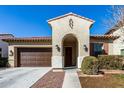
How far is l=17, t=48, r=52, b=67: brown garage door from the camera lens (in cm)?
2484

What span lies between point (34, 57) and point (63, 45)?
12.8ft

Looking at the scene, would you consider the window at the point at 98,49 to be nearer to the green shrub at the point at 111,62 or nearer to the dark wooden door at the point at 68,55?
the dark wooden door at the point at 68,55

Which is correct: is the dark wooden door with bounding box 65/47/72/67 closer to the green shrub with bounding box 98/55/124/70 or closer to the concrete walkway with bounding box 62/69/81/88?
the green shrub with bounding box 98/55/124/70

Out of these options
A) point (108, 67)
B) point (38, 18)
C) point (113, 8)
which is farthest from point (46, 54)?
point (113, 8)

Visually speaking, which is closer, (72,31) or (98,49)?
(72,31)


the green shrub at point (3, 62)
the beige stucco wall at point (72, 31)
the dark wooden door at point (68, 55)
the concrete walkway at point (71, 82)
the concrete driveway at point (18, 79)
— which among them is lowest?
the concrete walkway at point (71, 82)

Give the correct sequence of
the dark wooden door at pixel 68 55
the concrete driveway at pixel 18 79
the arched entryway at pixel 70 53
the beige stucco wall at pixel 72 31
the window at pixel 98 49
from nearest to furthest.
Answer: the concrete driveway at pixel 18 79 < the beige stucco wall at pixel 72 31 < the window at pixel 98 49 < the arched entryway at pixel 70 53 < the dark wooden door at pixel 68 55

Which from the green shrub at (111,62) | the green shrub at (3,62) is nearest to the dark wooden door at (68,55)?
the green shrub at (111,62)

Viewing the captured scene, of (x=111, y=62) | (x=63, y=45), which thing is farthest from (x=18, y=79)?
(x=63, y=45)

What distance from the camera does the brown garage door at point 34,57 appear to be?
2484 centimetres

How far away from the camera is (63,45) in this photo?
24.0 metres

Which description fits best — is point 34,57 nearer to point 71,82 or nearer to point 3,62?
point 3,62

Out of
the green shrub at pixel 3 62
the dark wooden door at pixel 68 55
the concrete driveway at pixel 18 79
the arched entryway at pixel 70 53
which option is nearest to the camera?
the concrete driveway at pixel 18 79

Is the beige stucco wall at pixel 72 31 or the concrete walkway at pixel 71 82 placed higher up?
the beige stucco wall at pixel 72 31
